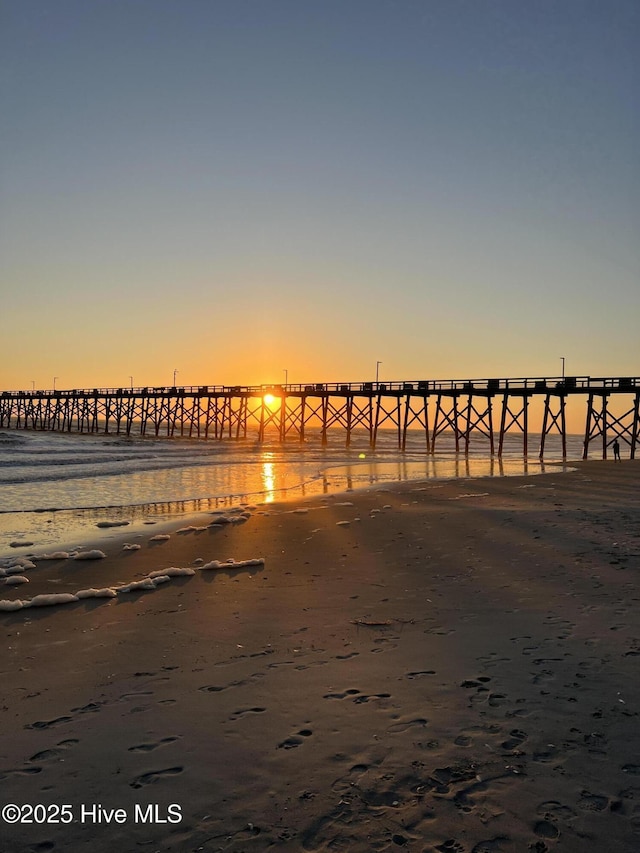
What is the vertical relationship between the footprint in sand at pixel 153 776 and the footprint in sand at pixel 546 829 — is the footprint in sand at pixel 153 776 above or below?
below

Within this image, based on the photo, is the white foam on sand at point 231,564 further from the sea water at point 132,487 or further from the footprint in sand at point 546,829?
the footprint in sand at point 546,829

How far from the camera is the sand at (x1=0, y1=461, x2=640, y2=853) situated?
9.14ft

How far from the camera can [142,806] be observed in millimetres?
2961

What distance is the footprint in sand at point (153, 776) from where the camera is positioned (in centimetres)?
312

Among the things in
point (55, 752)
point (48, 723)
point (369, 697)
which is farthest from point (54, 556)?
point (369, 697)

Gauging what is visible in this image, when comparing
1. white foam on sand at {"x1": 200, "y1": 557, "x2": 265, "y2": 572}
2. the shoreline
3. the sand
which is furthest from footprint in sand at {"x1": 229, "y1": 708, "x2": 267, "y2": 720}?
the shoreline

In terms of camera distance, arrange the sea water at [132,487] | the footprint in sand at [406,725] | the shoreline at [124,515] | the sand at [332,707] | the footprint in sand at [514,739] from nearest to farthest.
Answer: the sand at [332,707] < the footprint in sand at [514,739] < the footprint in sand at [406,725] < the shoreline at [124,515] < the sea water at [132,487]

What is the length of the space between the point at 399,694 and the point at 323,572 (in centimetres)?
364

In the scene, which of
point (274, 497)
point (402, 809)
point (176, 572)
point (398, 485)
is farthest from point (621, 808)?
point (398, 485)

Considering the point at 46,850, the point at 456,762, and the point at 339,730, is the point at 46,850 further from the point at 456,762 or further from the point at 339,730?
the point at 456,762

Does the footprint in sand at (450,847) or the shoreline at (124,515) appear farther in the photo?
the shoreline at (124,515)

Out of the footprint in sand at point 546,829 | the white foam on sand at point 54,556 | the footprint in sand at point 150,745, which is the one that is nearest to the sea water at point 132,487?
the white foam on sand at point 54,556

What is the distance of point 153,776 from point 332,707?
1242 millimetres

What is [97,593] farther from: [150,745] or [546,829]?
[546,829]
